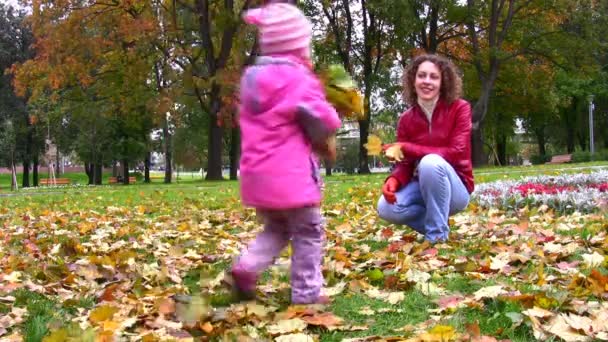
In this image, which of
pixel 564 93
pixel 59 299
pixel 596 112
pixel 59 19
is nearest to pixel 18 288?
pixel 59 299

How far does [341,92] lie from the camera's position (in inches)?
134

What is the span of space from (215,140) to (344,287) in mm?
20393

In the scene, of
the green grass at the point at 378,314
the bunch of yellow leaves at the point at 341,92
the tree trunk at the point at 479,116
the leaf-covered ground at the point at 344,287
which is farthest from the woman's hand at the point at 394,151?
the tree trunk at the point at 479,116

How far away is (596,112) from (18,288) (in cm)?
4629

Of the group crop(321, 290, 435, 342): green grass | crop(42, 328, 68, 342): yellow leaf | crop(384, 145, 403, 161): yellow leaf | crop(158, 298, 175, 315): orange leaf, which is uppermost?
crop(384, 145, 403, 161): yellow leaf

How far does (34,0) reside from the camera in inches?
899

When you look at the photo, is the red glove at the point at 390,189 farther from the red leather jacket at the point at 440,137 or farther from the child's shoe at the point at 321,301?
the child's shoe at the point at 321,301

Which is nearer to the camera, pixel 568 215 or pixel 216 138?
pixel 568 215

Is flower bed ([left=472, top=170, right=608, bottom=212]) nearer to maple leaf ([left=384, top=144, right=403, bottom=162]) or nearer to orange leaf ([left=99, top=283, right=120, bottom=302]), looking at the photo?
maple leaf ([left=384, top=144, right=403, bottom=162])

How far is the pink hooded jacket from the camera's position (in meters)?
2.62

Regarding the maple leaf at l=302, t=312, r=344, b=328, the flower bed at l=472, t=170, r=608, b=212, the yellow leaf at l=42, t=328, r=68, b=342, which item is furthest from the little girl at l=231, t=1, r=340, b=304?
the flower bed at l=472, t=170, r=608, b=212

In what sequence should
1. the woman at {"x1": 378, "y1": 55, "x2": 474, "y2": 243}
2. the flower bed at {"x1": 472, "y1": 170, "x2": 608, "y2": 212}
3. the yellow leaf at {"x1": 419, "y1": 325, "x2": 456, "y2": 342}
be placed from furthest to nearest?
the flower bed at {"x1": 472, "y1": 170, "x2": 608, "y2": 212} → the woman at {"x1": 378, "y1": 55, "x2": 474, "y2": 243} → the yellow leaf at {"x1": 419, "y1": 325, "x2": 456, "y2": 342}

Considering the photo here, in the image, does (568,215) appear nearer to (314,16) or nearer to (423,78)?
(423,78)

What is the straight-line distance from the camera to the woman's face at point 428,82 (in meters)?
4.37
